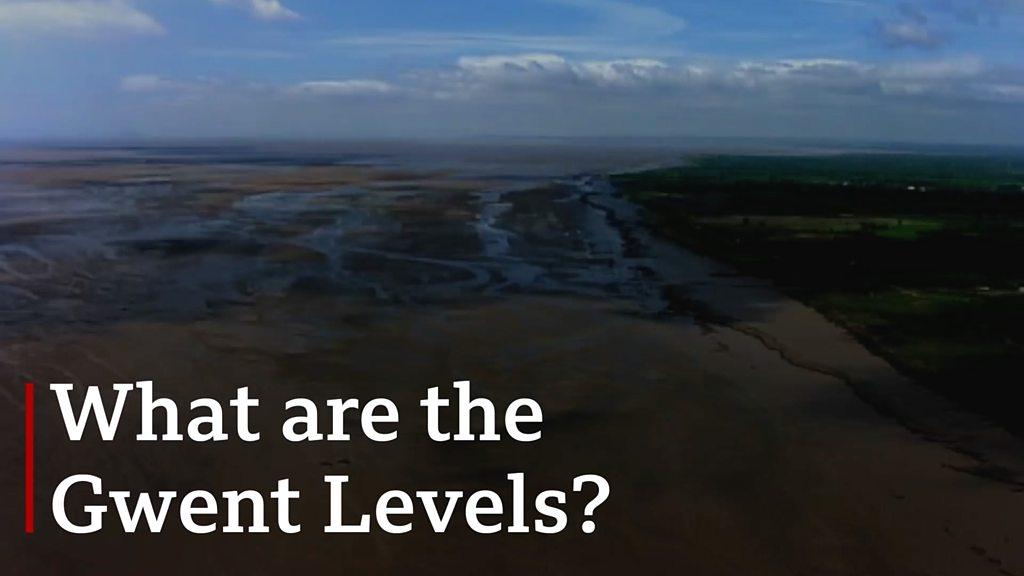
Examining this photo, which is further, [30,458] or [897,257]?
[897,257]

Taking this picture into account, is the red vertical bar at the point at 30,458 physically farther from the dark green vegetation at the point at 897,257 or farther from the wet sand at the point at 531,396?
the dark green vegetation at the point at 897,257

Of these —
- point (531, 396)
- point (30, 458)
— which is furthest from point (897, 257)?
point (30, 458)

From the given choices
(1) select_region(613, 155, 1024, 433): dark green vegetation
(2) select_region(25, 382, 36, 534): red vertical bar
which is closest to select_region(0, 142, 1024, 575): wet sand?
(2) select_region(25, 382, 36, 534): red vertical bar

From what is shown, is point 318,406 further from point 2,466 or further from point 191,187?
point 191,187

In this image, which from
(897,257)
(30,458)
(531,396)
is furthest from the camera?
(897,257)

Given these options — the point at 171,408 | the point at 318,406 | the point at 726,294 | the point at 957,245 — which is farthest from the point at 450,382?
the point at 957,245

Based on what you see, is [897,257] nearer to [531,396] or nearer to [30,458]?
[531,396]
